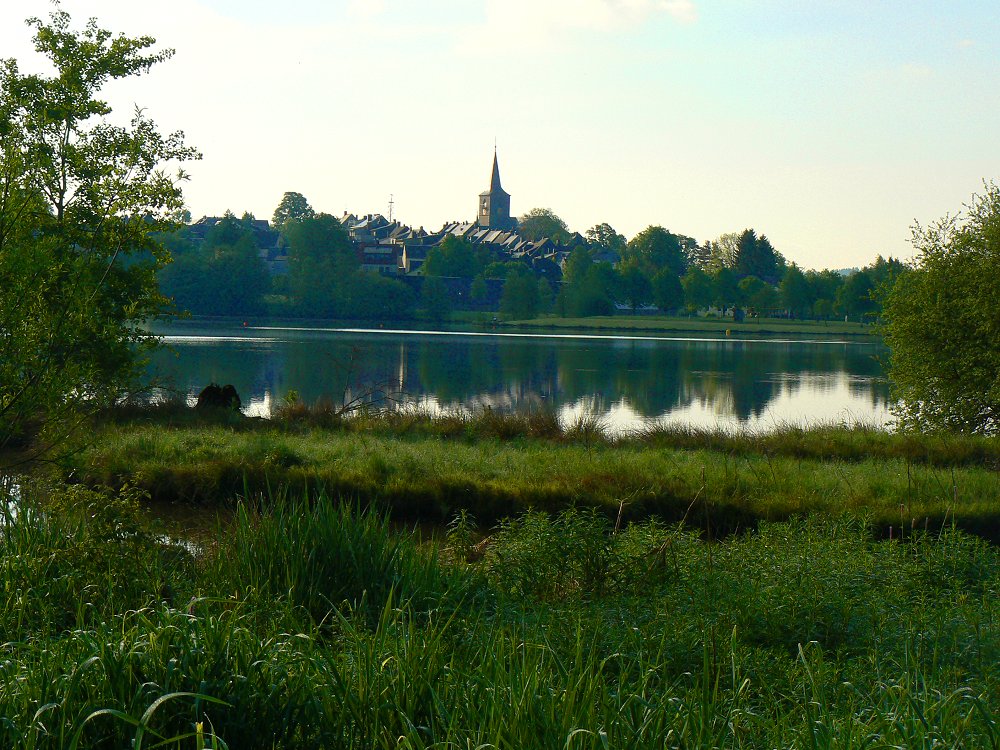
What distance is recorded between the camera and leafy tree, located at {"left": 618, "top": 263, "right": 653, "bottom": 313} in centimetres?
12088

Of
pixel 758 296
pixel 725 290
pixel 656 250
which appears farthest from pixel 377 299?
pixel 656 250

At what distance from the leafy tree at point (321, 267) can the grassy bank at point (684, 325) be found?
59.7 ft

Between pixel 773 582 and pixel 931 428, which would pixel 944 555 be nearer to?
pixel 773 582

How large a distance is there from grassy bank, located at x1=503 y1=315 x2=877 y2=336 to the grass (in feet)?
298

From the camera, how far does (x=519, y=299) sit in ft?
365

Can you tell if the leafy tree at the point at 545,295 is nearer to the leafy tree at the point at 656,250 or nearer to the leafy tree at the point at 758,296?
the leafy tree at the point at 758,296

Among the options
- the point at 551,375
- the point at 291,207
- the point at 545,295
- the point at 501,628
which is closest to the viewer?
the point at 501,628

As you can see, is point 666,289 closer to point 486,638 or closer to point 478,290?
point 478,290

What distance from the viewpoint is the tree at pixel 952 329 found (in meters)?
22.9

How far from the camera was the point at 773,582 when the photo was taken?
25.5 feet

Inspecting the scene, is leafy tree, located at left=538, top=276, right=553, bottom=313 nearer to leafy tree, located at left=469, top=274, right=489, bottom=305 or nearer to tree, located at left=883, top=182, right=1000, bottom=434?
leafy tree, located at left=469, top=274, right=489, bottom=305

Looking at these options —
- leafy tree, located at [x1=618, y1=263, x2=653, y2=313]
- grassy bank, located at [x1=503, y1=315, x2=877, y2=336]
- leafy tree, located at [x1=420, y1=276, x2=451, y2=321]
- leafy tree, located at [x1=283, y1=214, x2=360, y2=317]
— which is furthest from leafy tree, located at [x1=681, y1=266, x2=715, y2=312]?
leafy tree, located at [x1=283, y1=214, x2=360, y2=317]

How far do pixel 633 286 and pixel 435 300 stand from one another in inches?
947

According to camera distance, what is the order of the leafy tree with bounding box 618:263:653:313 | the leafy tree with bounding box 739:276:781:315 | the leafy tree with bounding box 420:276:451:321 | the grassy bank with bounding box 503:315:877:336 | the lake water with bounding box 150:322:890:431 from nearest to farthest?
the lake water with bounding box 150:322:890:431 → the grassy bank with bounding box 503:315:877:336 → the leafy tree with bounding box 420:276:451:321 → the leafy tree with bounding box 618:263:653:313 → the leafy tree with bounding box 739:276:781:315
